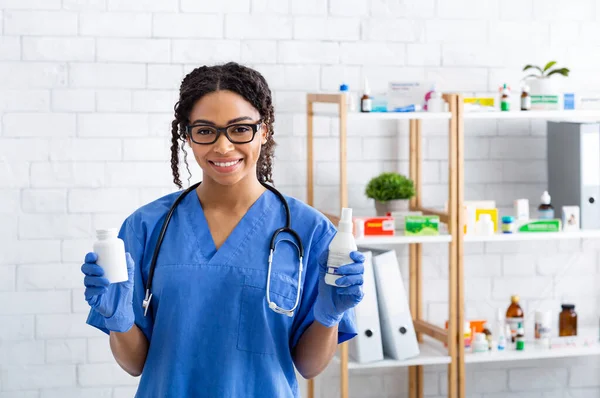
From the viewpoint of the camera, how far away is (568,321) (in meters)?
3.52

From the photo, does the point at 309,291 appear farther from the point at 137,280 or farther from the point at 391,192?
the point at 391,192

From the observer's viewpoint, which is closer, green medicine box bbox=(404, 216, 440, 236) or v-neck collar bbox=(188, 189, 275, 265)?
v-neck collar bbox=(188, 189, 275, 265)

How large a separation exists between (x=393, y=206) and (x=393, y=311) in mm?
366

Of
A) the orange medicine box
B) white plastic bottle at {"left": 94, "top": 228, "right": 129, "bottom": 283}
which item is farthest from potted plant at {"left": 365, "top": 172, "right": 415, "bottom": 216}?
white plastic bottle at {"left": 94, "top": 228, "right": 129, "bottom": 283}

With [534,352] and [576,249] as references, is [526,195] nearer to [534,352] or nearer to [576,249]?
[576,249]

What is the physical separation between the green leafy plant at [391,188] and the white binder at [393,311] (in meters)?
0.20

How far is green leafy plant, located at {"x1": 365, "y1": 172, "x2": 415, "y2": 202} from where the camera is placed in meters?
3.24

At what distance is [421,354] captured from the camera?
3291 mm

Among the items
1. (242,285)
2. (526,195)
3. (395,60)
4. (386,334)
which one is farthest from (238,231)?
(526,195)

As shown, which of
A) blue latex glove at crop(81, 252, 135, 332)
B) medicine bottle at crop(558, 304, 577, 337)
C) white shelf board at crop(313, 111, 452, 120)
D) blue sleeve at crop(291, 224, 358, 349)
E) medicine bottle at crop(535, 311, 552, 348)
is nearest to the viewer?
blue latex glove at crop(81, 252, 135, 332)

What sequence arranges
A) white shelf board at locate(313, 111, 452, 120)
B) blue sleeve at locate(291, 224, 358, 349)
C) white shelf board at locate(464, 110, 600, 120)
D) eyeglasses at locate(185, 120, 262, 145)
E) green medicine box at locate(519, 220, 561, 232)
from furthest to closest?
green medicine box at locate(519, 220, 561, 232) → white shelf board at locate(464, 110, 600, 120) → white shelf board at locate(313, 111, 452, 120) → blue sleeve at locate(291, 224, 358, 349) → eyeglasses at locate(185, 120, 262, 145)

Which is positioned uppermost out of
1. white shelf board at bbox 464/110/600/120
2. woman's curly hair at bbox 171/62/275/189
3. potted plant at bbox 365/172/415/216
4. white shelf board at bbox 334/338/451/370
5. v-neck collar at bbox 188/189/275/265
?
white shelf board at bbox 464/110/600/120

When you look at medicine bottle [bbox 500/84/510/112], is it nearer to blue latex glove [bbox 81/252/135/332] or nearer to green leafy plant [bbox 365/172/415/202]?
green leafy plant [bbox 365/172/415/202]

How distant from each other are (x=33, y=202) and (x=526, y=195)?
1.85 m
